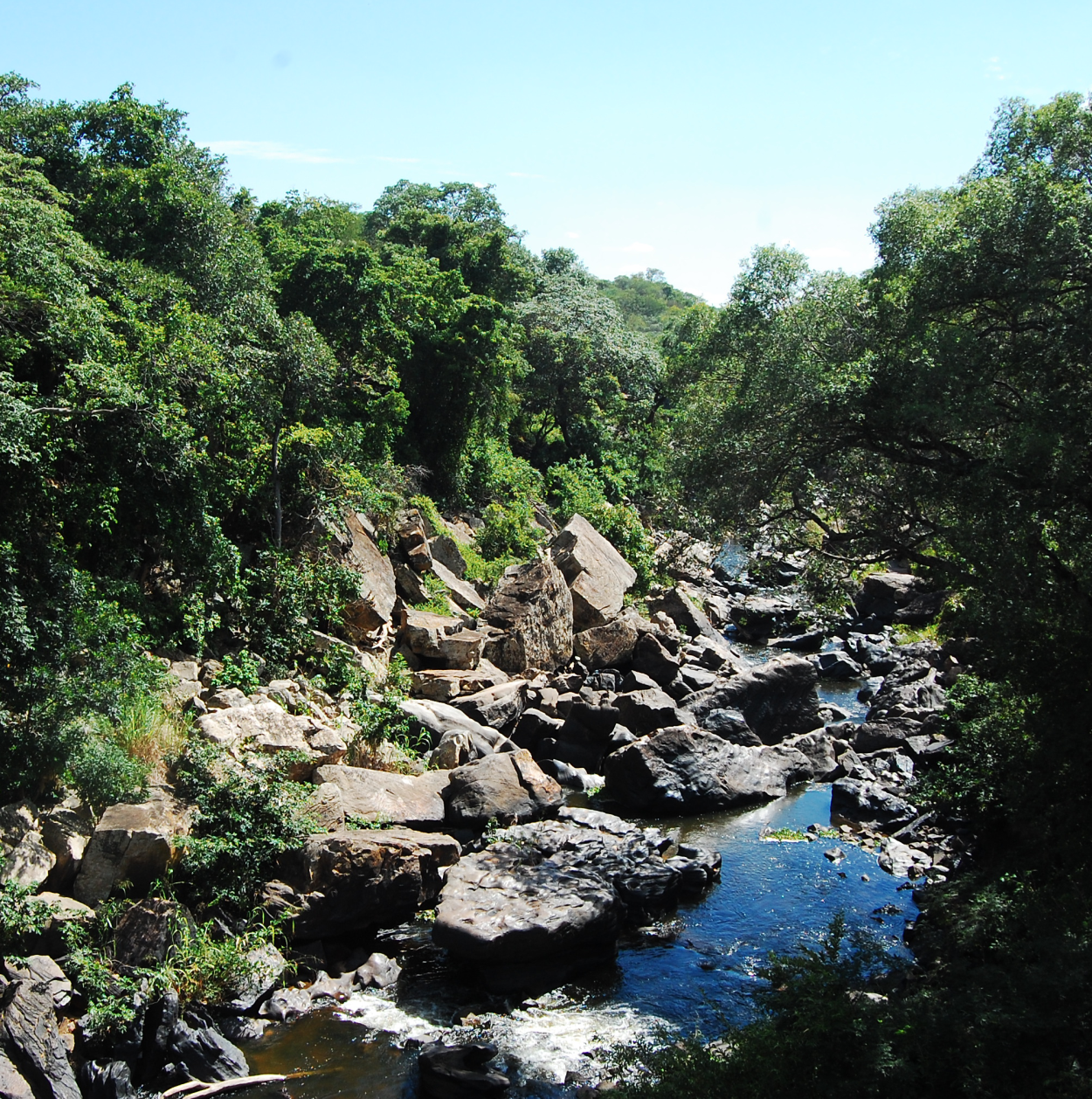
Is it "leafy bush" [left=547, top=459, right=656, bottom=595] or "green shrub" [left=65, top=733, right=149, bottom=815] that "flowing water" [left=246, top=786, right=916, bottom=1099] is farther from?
"leafy bush" [left=547, top=459, right=656, bottom=595]

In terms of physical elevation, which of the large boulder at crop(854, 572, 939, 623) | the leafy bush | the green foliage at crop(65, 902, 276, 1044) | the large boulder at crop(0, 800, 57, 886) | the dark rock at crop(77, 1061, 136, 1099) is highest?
the leafy bush

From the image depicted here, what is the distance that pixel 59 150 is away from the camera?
2723 cm

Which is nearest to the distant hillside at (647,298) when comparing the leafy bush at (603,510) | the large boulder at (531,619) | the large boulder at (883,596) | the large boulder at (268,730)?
the leafy bush at (603,510)

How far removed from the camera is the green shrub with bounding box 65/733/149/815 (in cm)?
1149

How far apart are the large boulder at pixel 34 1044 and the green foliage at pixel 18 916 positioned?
0.47 metres

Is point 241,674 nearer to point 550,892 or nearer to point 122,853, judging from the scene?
point 122,853

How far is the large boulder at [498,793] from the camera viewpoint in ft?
49.0

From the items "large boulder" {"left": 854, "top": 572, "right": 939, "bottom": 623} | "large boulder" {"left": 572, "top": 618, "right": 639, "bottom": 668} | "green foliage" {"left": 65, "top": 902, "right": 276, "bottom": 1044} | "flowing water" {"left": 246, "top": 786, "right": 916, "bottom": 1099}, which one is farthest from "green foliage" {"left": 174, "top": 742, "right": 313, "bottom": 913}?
"large boulder" {"left": 854, "top": 572, "right": 939, "bottom": 623}

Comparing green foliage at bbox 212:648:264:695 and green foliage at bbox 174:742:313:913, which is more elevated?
green foliage at bbox 212:648:264:695

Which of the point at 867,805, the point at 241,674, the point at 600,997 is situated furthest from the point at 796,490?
the point at 241,674

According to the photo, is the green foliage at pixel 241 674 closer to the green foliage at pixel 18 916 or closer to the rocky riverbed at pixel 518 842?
the rocky riverbed at pixel 518 842

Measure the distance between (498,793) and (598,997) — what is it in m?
4.40

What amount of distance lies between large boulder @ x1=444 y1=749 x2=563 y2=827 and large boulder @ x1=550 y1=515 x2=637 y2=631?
26.0ft

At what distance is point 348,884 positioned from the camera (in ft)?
40.1
